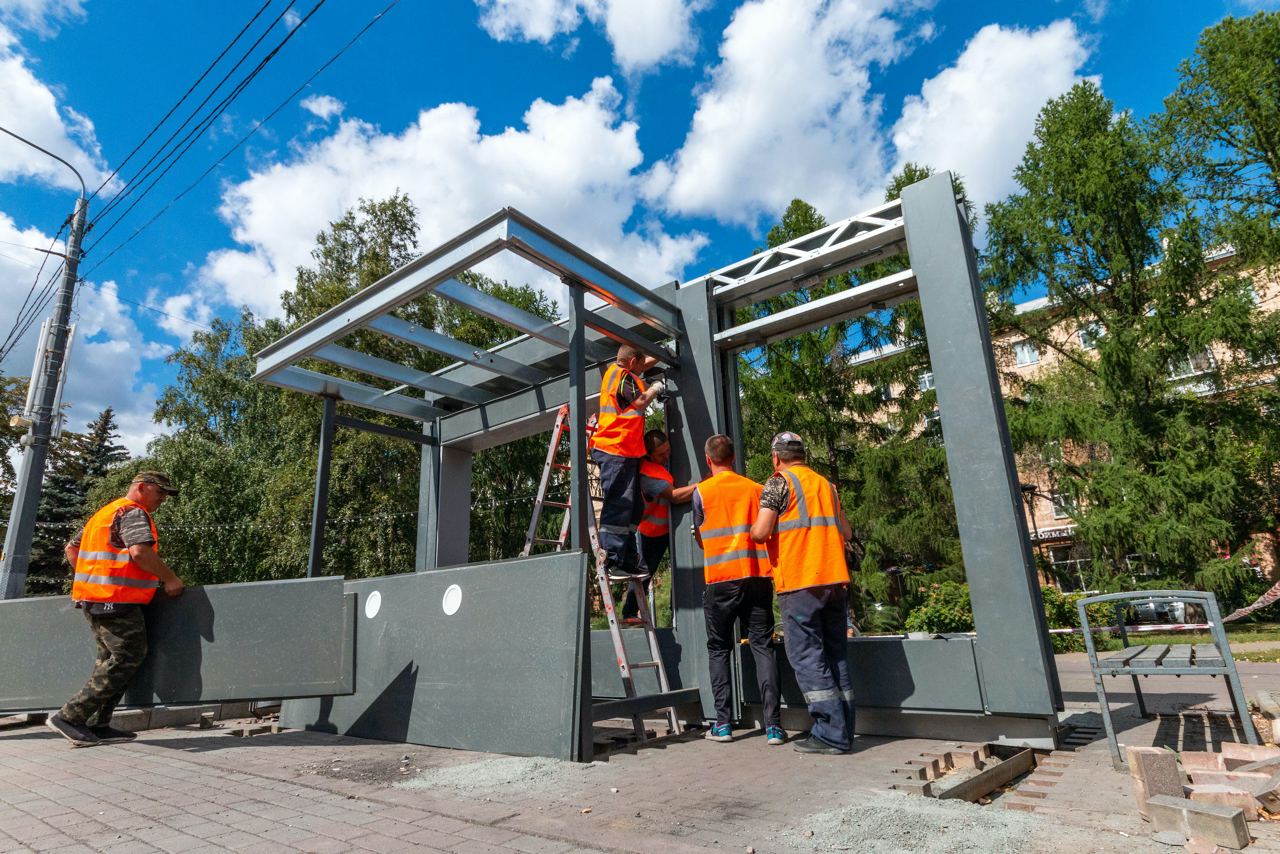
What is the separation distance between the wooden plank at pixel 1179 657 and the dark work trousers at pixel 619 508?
3.13m

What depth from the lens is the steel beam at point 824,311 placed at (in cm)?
488

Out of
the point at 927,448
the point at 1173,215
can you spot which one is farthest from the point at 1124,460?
the point at 1173,215

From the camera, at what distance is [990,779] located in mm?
3049

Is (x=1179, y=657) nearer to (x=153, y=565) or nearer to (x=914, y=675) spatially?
(x=914, y=675)

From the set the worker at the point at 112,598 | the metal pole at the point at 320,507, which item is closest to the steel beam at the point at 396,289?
the metal pole at the point at 320,507

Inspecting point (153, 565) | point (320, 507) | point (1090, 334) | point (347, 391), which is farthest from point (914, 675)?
point (1090, 334)

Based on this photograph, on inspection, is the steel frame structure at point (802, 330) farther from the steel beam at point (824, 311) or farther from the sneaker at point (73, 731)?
the sneaker at point (73, 731)

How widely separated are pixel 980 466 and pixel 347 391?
19.2 feet

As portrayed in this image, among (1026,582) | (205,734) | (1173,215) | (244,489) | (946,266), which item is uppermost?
(1173,215)

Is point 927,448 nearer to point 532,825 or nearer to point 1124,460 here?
point 1124,460

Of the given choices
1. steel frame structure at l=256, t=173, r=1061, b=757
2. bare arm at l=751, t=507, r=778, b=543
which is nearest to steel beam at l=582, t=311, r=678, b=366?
steel frame structure at l=256, t=173, r=1061, b=757

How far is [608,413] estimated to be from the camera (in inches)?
199

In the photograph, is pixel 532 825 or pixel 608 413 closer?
pixel 532 825

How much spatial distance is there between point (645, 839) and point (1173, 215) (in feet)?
65.7
